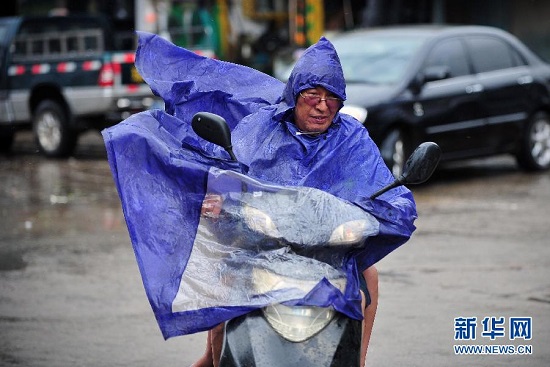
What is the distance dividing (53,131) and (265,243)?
42.9 feet

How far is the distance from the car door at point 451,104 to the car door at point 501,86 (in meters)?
0.16

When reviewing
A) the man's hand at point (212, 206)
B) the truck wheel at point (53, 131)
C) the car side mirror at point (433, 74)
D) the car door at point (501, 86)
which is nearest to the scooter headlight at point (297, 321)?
the man's hand at point (212, 206)

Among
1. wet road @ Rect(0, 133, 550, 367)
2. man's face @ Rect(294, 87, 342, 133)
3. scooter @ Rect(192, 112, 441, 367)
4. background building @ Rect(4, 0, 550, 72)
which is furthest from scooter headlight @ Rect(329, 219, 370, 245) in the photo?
background building @ Rect(4, 0, 550, 72)

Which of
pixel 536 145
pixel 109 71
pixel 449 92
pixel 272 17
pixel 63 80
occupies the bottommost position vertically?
pixel 272 17

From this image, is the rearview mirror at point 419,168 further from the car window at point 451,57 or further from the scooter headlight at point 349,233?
the car window at point 451,57

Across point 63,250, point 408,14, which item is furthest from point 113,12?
point 63,250

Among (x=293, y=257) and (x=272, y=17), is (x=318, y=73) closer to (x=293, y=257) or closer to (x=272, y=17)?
(x=293, y=257)

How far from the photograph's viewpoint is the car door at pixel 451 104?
13.4 metres

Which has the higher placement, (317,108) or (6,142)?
(317,108)

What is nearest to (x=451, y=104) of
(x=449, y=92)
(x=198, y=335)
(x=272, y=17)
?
(x=449, y=92)

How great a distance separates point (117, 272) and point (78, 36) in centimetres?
894

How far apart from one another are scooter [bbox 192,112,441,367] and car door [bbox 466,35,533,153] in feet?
31.9

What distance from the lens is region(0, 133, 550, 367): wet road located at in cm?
694

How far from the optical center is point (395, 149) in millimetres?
12867
